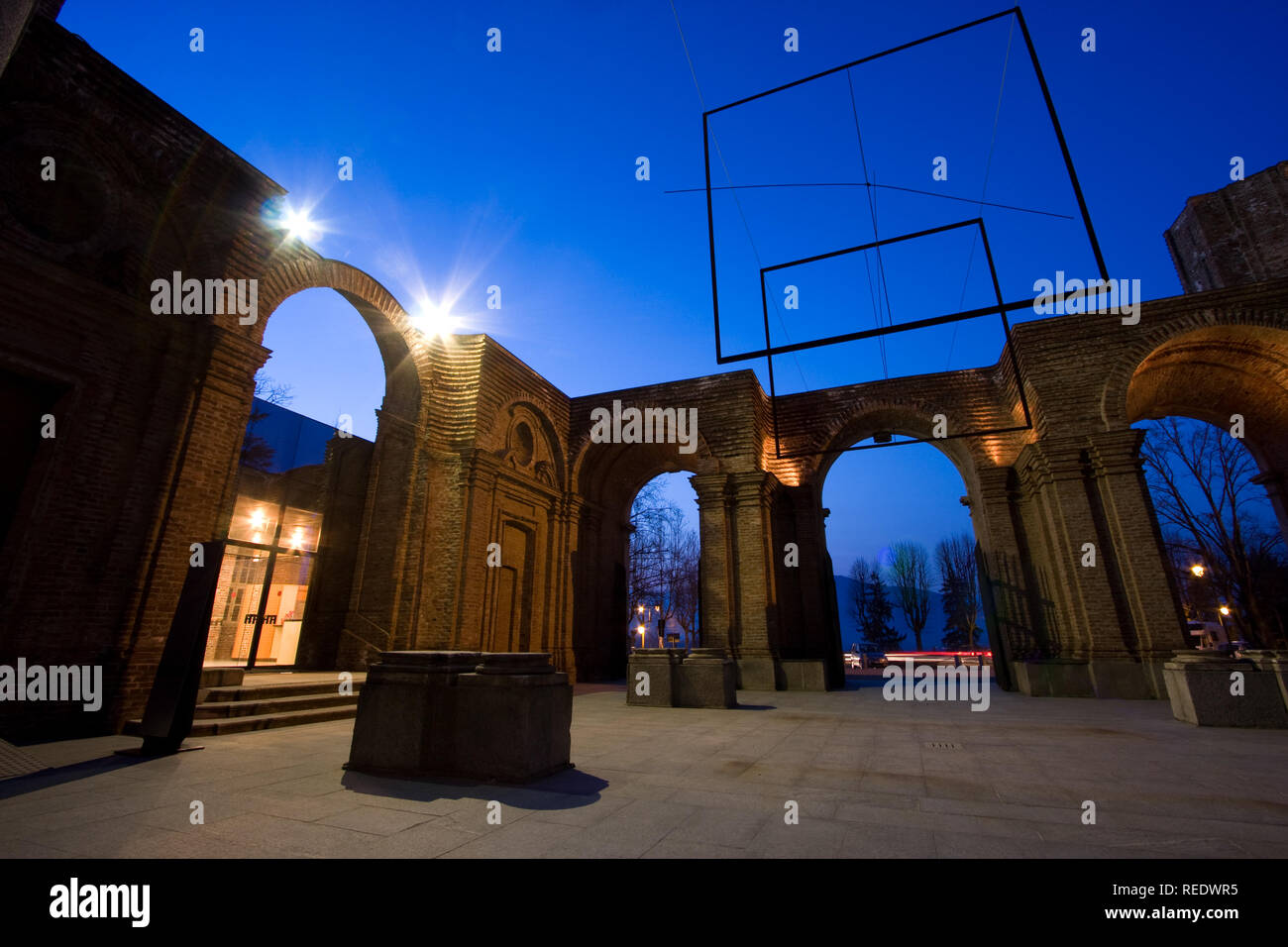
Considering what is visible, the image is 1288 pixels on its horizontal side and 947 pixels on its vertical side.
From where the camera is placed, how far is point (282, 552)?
12.6m

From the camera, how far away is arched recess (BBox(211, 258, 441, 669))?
1180 centimetres

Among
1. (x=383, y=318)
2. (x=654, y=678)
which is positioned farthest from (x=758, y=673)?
(x=383, y=318)

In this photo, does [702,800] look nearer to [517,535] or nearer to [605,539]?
[517,535]

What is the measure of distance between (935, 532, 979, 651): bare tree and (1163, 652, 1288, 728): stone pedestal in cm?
3243

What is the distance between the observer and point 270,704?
7.54 metres

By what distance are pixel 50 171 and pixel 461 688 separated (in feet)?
28.3

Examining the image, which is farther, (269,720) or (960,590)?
(960,590)

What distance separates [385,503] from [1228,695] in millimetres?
15301

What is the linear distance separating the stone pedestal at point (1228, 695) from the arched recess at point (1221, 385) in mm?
7080

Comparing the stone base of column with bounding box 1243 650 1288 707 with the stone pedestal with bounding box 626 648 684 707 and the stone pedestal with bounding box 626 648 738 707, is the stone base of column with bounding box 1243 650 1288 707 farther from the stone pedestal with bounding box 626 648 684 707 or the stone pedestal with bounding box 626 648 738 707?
the stone pedestal with bounding box 626 648 684 707

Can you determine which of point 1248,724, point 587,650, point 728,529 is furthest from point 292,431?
point 1248,724

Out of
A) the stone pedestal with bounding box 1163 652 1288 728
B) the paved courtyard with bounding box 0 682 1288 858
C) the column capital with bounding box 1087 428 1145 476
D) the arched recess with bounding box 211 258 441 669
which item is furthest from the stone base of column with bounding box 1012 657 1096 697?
the arched recess with bounding box 211 258 441 669

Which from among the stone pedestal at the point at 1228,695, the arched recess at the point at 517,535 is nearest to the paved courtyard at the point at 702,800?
the stone pedestal at the point at 1228,695

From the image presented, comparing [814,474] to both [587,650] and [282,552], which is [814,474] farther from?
[282,552]
